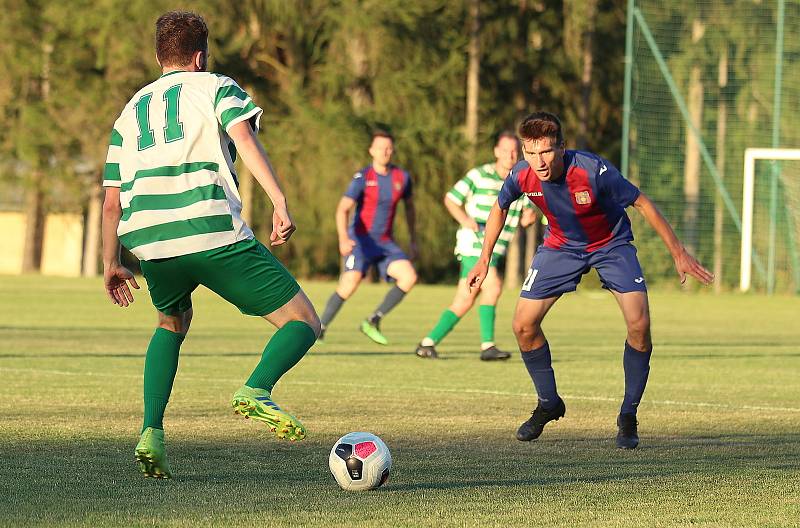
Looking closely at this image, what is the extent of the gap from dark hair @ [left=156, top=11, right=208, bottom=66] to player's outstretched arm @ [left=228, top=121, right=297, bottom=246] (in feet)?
1.35

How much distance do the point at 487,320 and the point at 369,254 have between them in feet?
6.37

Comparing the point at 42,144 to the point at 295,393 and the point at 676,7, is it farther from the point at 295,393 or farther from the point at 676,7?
the point at 295,393

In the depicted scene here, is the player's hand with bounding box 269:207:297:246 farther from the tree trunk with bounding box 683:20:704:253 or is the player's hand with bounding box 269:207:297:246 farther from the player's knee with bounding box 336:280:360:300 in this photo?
the tree trunk with bounding box 683:20:704:253

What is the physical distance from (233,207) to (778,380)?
7366mm

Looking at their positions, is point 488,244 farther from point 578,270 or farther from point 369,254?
point 369,254

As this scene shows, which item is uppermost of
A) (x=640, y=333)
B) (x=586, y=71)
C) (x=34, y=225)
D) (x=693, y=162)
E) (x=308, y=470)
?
(x=586, y=71)

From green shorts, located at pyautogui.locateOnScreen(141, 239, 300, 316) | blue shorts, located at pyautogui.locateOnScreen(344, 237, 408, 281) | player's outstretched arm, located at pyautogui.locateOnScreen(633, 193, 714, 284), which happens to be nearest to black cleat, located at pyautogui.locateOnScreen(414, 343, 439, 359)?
blue shorts, located at pyautogui.locateOnScreen(344, 237, 408, 281)

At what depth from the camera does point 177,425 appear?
8.41 m

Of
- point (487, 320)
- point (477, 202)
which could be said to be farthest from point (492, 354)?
point (477, 202)

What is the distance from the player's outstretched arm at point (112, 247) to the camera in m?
6.48

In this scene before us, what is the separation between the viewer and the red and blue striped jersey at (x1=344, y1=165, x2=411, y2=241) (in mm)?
15320

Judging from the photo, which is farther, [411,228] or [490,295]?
[411,228]

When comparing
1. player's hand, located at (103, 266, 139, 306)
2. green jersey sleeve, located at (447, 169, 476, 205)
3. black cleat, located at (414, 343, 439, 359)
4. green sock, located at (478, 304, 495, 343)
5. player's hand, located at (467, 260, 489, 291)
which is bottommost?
black cleat, located at (414, 343, 439, 359)

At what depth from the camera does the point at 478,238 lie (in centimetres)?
1402
